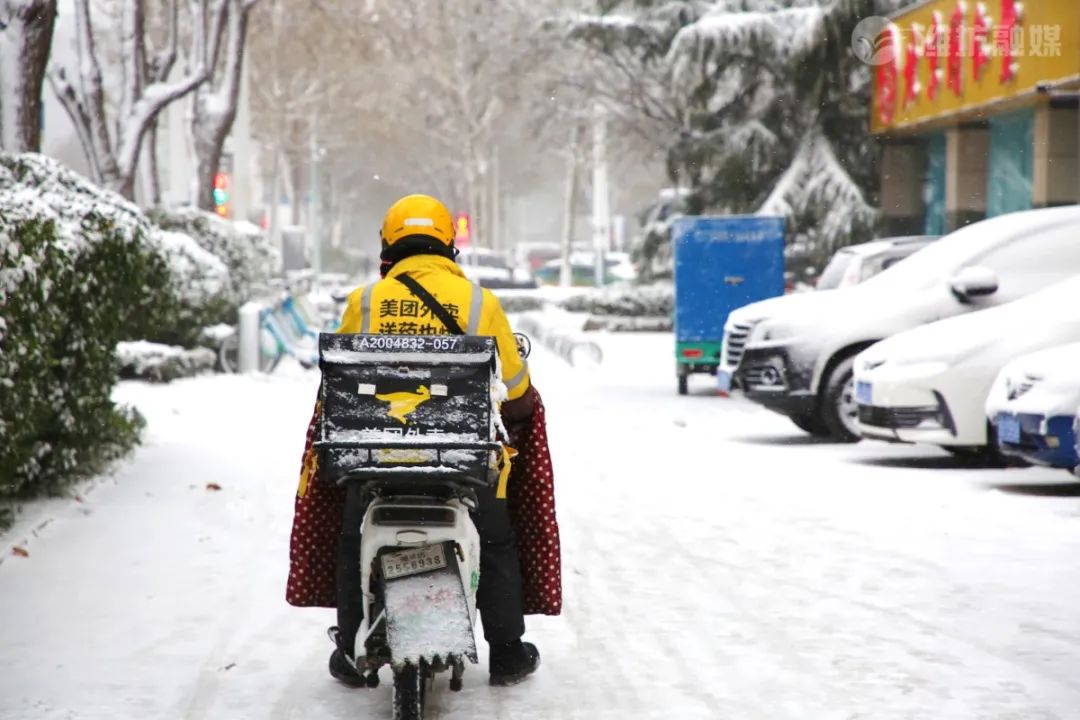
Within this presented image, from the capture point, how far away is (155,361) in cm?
2230

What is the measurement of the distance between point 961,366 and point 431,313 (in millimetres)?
8080

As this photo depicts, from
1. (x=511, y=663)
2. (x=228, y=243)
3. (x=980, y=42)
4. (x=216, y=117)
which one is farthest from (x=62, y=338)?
(x=216, y=117)

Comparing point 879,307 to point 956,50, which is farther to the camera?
point 956,50

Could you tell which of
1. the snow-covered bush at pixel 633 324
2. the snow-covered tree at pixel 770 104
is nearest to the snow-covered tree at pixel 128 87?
the snow-covered tree at pixel 770 104

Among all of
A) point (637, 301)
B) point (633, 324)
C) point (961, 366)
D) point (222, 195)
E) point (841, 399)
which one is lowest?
point (841, 399)

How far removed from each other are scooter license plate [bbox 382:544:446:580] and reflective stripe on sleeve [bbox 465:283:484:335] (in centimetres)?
69

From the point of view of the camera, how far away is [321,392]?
582 cm

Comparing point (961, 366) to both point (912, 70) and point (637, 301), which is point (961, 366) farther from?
point (637, 301)

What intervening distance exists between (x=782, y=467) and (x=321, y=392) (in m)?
8.79

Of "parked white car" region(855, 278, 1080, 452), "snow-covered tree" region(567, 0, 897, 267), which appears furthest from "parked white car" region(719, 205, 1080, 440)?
"snow-covered tree" region(567, 0, 897, 267)

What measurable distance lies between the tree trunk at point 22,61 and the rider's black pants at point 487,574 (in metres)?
12.1

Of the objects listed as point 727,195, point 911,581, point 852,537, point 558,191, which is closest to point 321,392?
point 911,581

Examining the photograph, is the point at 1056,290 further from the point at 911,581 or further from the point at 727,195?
the point at 727,195

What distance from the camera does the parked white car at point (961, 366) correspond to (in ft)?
Result: 44.1
